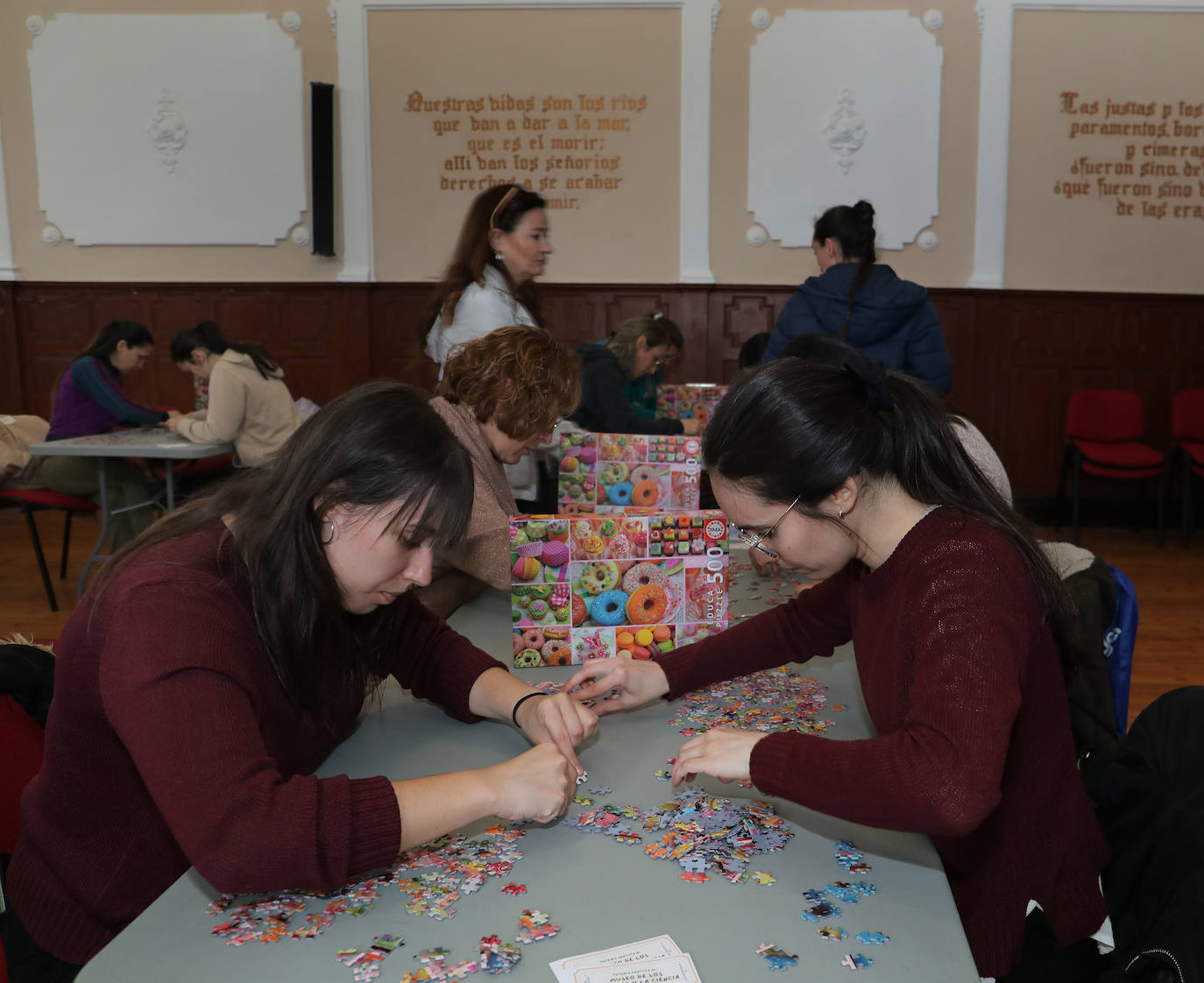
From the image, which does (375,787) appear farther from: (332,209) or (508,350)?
(332,209)

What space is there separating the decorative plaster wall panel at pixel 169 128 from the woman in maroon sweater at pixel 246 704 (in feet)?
22.0

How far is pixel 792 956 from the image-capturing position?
1069mm

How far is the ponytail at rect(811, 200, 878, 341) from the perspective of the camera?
13.3 ft

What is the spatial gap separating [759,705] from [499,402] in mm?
1006

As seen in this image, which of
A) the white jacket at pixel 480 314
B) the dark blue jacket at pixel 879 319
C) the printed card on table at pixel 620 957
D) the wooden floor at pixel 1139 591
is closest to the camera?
the printed card on table at pixel 620 957

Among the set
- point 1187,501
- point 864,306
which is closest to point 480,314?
point 864,306

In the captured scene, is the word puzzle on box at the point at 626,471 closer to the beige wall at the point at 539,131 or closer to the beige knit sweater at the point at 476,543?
the beige knit sweater at the point at 476,543

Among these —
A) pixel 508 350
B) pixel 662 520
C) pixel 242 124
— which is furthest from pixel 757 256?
pixel 662 520

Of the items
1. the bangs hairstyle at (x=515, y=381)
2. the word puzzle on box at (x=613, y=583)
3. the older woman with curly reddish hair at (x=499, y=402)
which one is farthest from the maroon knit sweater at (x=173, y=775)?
the bangs hairstyle at (x=515, y=381)

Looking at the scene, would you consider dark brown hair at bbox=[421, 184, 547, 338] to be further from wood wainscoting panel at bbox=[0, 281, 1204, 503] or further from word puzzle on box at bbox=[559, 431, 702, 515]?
wood wainscoting panel at bbox=[0, 281, 1204, 503]

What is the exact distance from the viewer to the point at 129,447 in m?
4.93

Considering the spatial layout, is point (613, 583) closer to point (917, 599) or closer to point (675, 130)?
point (917, 599)

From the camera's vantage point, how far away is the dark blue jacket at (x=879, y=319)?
13.3 ft

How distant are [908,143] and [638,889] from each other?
6.94 meters
